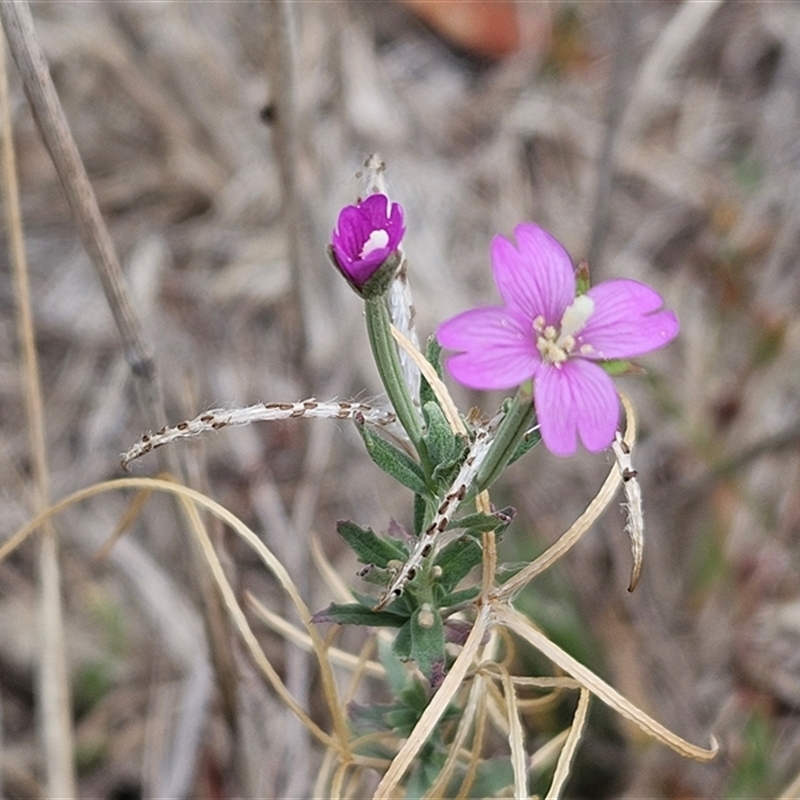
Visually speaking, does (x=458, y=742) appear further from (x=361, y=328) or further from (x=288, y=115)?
(x=361, y=328)

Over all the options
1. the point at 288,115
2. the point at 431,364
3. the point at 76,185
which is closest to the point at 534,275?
the point at 431,364

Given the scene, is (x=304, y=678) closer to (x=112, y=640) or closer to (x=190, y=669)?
(x=190, y=669)

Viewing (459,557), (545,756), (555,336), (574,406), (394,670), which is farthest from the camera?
(545,756)

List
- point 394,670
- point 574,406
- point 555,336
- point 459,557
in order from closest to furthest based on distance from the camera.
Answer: point 574,406 < point 555,336 < point 459,557 < point 394,670

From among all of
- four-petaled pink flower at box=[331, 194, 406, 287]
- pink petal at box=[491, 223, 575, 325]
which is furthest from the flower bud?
pink petal at box=[491, 223, 575, 325]

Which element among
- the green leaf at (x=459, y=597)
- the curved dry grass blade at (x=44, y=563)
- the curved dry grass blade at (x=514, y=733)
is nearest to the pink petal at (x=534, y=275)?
the green leaf at (x=459, y=597)

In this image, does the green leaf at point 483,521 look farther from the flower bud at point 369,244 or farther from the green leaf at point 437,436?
the flower bud at point 369,244

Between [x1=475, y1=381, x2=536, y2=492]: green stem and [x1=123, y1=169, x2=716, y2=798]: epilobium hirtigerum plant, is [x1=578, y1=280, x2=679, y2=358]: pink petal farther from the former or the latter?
[x1=475, y1=381, x2=536, y2=492]: green stem
